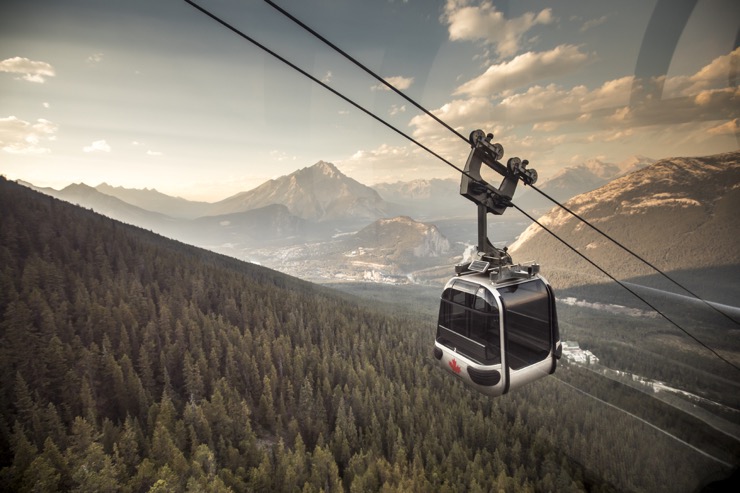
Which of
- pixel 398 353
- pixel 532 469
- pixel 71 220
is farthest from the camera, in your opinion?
pixel 71 220

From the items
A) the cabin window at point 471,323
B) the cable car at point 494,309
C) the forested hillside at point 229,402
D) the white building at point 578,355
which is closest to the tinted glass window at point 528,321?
the cable car at point 494,309

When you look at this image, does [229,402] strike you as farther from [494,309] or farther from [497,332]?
[494,309]

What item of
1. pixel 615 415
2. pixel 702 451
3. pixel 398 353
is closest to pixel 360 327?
pixel 398 353

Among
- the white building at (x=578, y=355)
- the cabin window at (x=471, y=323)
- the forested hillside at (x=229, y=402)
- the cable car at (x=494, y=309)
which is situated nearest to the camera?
the cable car at (x=494, y=309)

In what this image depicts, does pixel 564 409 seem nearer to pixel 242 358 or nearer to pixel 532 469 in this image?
pixel 532 469

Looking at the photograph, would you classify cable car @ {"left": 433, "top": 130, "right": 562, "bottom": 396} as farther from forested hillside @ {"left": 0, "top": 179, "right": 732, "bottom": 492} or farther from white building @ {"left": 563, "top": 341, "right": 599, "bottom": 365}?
white building @ {"left": 563, "top": 341, "right": 599, "bottom": 365}

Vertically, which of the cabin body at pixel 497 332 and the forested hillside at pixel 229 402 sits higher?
the cabin body at pixel 497 332

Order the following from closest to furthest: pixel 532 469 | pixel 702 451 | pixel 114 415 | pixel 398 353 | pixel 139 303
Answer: pixel 114 415 → pixel 532 469 → pixel 139 303 → pixel 398 353 → pixel 702 451

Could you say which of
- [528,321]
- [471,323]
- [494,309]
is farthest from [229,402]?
[494,309]

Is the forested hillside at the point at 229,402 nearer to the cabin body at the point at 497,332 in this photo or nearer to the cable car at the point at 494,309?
the cabin body at the point at 497,332
